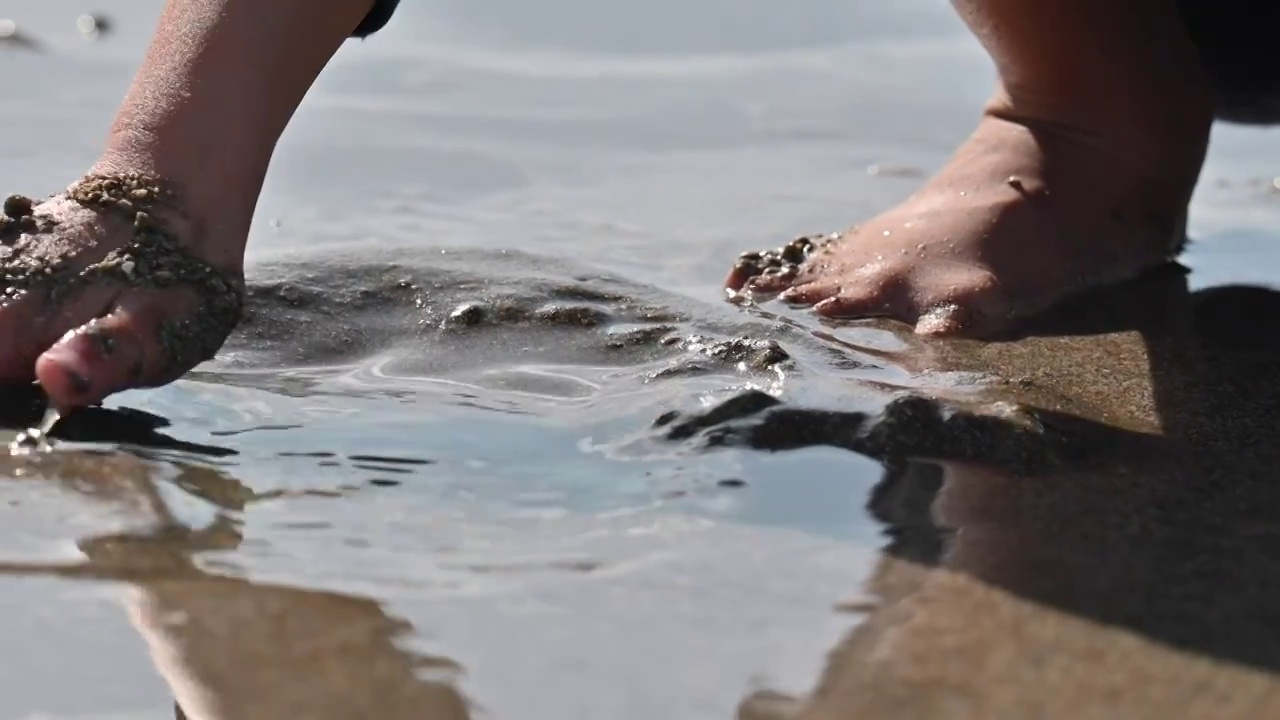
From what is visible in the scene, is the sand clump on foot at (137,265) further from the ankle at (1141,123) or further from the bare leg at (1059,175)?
the ankle at (1141,123)

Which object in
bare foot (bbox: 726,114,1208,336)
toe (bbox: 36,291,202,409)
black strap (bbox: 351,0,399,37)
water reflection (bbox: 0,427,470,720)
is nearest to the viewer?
water reflection (bbox: 0,427,470,720)

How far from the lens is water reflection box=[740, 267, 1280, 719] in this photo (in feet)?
3.50

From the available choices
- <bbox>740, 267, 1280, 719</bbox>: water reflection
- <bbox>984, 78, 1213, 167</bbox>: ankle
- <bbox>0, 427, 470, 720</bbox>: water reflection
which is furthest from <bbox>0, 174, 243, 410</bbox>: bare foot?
<bbox>984, 78, 1213, 167</bbox>: ankle

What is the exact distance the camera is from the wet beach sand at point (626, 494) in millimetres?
1073

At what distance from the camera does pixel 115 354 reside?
5.00 ft

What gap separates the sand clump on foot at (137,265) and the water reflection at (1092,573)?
2.16 ft

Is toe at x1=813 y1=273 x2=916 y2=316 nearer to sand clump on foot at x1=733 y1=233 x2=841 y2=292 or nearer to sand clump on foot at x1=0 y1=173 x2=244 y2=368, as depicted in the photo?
sand clump on foot at x1=733 y1=233 x2=841 y2=292

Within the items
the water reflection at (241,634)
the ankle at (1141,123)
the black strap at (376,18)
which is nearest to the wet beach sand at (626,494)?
the water reflection at (241,634)

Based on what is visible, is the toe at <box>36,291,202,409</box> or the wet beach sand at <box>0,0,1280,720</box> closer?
the wet beach sand at <box>0,0,1280,720</box>

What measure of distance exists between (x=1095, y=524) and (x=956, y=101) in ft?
6.94

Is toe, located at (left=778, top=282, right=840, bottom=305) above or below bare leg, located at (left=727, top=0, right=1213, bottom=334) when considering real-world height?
below

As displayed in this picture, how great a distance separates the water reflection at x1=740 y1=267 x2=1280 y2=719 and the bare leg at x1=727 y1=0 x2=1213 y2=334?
354 millimetres

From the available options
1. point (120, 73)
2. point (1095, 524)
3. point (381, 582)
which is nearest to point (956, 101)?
point (120, 73)

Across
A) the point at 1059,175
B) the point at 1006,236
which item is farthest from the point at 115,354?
the point at 1059,175
